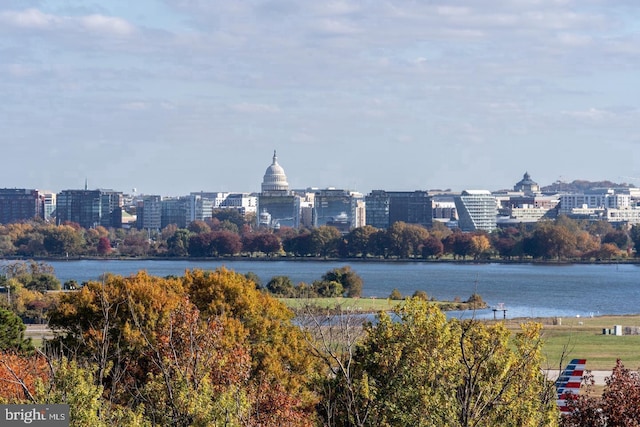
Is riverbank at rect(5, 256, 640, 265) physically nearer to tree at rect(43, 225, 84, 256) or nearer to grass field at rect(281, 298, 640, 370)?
tree at rect(43, 225, 84, 256)

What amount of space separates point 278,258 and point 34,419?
9968cm

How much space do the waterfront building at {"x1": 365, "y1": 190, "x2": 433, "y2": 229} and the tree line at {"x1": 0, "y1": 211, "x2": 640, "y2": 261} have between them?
40.9 meters

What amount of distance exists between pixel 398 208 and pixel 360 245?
200 ft

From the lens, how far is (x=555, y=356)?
99.9 ft

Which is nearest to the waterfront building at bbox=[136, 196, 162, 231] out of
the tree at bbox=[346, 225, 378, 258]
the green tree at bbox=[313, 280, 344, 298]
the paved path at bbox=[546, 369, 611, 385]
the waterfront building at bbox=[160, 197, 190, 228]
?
the waterfront building at bbox=[160, 197, 190, 228]

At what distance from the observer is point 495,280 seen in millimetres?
80562

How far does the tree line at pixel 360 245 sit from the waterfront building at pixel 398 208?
40.9 meters

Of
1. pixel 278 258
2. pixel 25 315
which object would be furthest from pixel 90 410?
pixel 278 258

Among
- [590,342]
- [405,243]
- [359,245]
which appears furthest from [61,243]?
[590,342]

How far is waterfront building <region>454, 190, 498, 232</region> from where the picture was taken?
169 meters

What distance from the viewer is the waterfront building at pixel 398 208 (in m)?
168

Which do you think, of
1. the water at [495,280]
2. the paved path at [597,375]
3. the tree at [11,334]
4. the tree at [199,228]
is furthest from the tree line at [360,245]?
the tree at [11,334]

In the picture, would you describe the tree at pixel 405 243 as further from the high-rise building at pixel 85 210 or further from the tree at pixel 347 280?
the high-rise building at pixel 85 210

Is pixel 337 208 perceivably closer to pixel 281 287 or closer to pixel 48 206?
pixel 48 206
